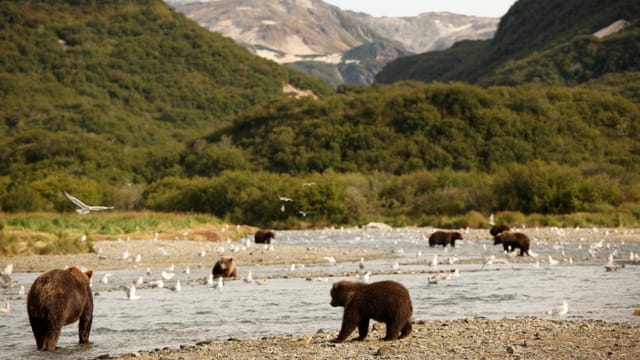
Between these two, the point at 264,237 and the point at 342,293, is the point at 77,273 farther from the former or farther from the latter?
the point at 264,237

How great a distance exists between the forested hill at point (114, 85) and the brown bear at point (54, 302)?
95067mm

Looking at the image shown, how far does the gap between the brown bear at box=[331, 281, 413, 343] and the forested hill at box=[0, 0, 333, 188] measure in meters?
96.2

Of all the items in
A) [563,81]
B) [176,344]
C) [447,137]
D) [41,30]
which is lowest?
[176,344]

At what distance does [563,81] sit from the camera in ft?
499

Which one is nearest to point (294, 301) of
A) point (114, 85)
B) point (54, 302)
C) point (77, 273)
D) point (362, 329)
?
point (362, 329)

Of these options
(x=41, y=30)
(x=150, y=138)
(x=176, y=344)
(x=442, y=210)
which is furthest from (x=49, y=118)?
(x=176, y=344)

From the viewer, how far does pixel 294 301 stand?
2141 cm

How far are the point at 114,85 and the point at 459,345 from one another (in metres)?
154

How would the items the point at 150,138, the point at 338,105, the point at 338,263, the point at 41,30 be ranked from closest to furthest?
the point at 338,263
the point at 338,105
the point at 150,138
the point at 41,30

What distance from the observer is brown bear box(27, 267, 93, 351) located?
44.3ft

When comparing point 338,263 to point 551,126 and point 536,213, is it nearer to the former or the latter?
point 536,213

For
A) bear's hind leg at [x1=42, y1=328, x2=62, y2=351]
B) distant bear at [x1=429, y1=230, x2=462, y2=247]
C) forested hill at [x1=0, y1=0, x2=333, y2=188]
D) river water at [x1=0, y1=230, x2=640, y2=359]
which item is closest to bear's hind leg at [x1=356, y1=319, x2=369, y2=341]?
river water at [x1=0, y1=230, x2=640, y2=359]

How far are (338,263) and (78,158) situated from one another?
87.6 meters

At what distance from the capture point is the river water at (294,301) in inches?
647
